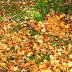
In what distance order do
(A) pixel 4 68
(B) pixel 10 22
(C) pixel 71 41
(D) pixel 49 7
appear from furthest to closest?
(D) pixel 49 7
(B) pixel 10 22
(C) pixel 71 41
(A) pixel 4 68

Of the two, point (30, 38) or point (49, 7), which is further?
point (49, 7)

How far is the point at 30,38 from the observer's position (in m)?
8.18

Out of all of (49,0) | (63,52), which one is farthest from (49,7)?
(63,52)

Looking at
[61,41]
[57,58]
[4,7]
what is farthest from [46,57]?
[4,7]

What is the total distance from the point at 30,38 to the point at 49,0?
2.76m

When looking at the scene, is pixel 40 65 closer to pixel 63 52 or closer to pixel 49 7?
pixel 63 52

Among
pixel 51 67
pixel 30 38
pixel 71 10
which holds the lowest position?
pixel 51 67

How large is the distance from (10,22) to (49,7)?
6.08ft

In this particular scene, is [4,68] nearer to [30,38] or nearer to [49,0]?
[30,38]

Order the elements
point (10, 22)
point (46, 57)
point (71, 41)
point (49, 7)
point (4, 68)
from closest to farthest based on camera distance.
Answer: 1. point (4, 68)
2. point (46, 57)
3. point (71, 41)
4. point (10, 22)
5. point (49, 7)

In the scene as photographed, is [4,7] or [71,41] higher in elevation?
[4,7]

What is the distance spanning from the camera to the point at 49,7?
32.3ft

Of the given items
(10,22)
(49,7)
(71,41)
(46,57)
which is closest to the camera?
(46,57)

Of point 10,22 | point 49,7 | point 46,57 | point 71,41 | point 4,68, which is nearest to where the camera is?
point 4,68
